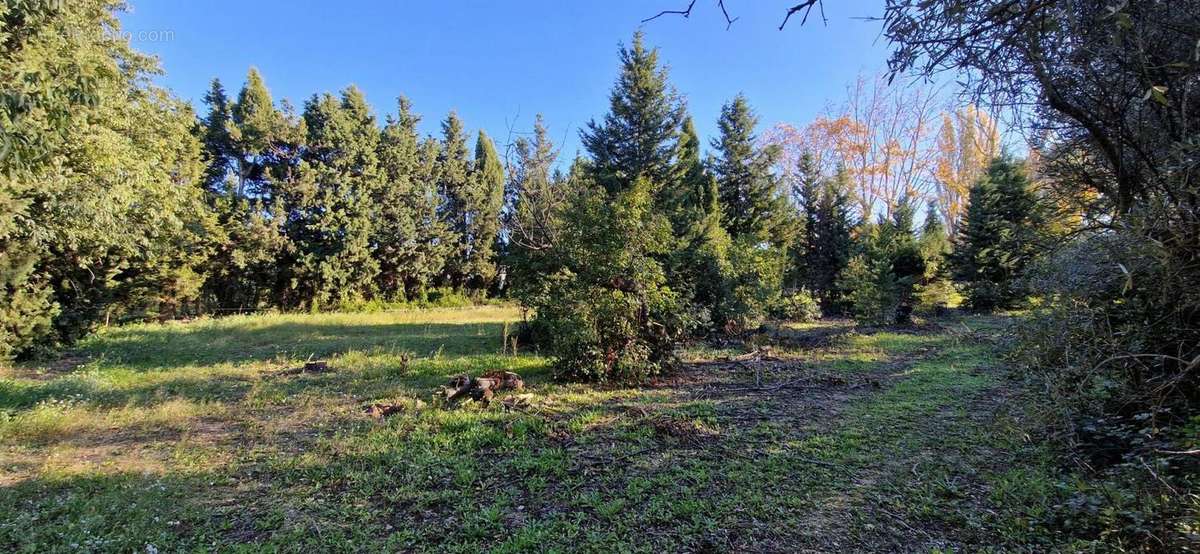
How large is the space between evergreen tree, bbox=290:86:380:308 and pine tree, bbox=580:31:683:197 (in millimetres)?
12790

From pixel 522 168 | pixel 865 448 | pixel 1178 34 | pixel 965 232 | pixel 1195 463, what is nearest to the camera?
pixel 1178 34

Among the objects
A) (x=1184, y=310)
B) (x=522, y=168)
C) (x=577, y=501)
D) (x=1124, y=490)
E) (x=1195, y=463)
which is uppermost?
(x=522, y=168)

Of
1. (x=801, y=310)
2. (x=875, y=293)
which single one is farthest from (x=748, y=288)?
(x=801, y=310)

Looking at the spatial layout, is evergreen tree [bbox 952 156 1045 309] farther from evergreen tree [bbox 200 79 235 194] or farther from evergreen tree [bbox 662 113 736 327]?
evergreen tree [bbox 200 79 235 194]

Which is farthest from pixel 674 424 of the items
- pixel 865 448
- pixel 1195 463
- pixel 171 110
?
pixel 171 110

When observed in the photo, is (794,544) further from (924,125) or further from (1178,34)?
(924,125)

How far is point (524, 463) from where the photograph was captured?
3789 millimetres

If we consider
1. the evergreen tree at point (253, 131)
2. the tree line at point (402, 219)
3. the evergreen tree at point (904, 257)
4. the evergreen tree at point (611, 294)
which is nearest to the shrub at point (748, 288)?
the tree line at point (402, 219)

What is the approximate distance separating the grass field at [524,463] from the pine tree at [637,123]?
763 centimetres

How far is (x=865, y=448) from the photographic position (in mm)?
3934

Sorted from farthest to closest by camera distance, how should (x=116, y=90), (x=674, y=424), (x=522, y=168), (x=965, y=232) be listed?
(x=965, y=232), (x=116, y=90), (x=522, y=168), (x=674, y=424)

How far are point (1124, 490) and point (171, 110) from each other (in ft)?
58.7

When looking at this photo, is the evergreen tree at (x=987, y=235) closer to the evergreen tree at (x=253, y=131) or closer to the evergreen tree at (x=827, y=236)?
the evergreen tree at (x=827, y=236)

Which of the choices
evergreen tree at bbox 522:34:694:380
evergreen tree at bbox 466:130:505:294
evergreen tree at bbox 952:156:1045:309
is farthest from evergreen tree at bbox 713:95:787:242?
evergreen tree at bbox 466:130:505:294
